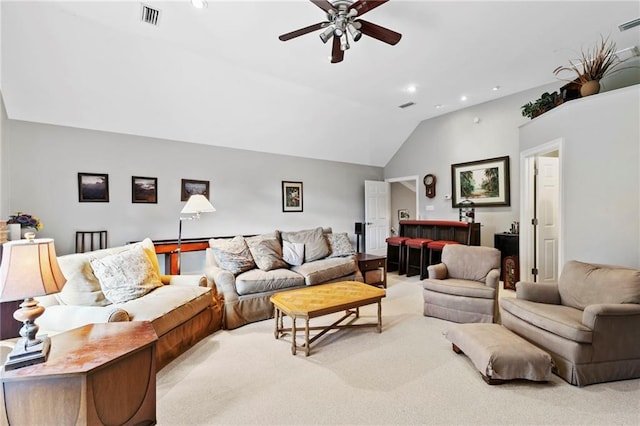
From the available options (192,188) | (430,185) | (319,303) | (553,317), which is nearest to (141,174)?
(192,188)

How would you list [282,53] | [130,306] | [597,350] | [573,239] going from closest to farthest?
[597,350] → [130,306] → [573,239] → [282,53]

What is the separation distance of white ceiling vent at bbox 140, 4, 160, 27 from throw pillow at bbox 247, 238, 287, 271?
9.37 ft

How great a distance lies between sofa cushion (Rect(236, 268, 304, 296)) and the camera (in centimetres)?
343

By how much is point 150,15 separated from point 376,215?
6.09 metres

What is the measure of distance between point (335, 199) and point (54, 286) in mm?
6033

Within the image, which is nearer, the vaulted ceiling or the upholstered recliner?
the upholstered recliner

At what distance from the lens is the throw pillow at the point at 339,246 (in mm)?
4733

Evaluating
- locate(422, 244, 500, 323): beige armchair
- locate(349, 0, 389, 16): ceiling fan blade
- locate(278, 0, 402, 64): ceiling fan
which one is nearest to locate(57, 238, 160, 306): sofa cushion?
locate(278, 0, 402, 64): ceiling fan

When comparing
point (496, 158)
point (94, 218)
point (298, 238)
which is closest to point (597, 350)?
point (298, 238)

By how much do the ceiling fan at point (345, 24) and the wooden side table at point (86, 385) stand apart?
9.20 feet

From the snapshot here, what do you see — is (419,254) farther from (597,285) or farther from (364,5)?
(364,5)

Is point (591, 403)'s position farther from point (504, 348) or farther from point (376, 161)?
point (376, 161)

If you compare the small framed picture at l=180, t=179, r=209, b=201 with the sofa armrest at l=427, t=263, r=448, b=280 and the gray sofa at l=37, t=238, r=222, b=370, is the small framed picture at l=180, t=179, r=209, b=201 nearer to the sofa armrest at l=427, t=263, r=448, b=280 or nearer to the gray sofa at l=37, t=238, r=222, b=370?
the gray sofa at l=37, t=238, r=222, b=370

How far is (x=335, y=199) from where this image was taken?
7246 millimetres
